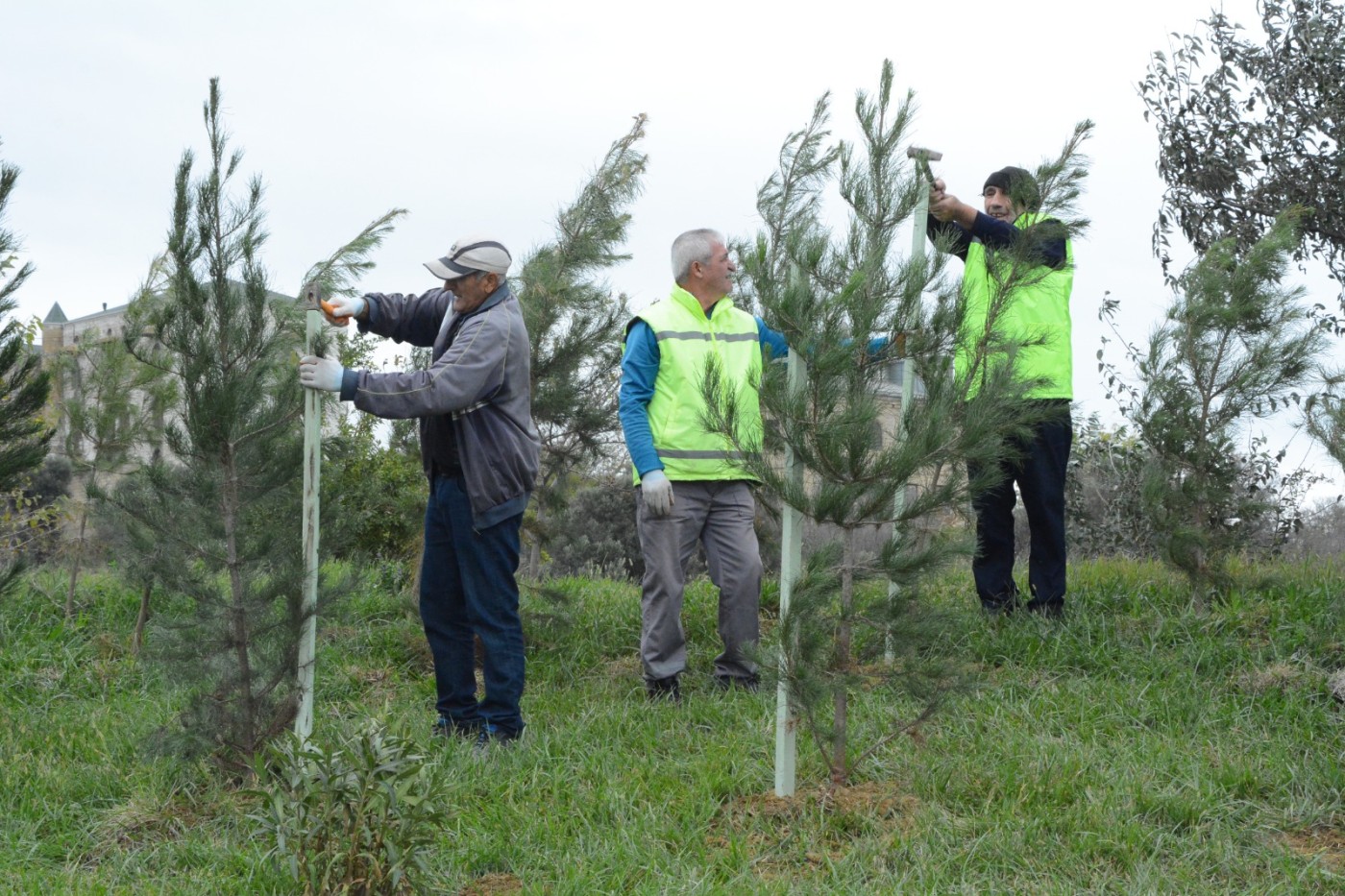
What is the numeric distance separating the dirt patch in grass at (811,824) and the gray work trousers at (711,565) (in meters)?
1.42

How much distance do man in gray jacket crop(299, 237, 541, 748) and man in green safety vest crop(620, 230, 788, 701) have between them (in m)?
0.66

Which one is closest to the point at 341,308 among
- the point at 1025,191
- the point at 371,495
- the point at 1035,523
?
the point at 1025,191

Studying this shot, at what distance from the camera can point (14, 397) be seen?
5.32 metres

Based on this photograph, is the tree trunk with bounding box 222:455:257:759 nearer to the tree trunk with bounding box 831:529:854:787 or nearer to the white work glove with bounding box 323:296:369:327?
the white work glove with bounding box 323:296:369:327

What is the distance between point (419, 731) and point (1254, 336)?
4259 millimetres

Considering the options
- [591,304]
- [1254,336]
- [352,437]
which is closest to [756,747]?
[591,304]

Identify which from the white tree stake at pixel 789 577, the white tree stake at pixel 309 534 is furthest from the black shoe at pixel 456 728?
the white tree stake at pixel 789 577

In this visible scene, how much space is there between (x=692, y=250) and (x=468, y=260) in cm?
117

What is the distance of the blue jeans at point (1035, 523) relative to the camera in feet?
19.3

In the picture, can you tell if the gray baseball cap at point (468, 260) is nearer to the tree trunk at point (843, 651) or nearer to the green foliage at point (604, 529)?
the tree trunk at point (843, 651)

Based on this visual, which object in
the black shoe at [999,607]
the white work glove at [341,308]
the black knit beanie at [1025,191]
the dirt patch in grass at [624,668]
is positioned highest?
the black knit beanie at [1025,191]

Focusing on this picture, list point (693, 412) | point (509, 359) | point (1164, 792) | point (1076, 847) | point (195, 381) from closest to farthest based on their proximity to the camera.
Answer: point (1076, 847) < point (1164, 792) < point (195, 381) < point (509, 359) < point (693, 412)

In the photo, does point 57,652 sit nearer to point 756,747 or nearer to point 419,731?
point 419,731

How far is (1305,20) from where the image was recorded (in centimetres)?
866
